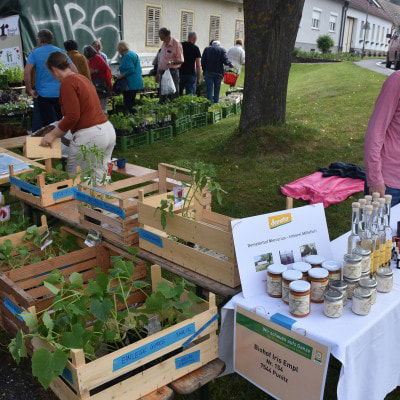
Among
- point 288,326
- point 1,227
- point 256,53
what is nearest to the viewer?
point 288,326

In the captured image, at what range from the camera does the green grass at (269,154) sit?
17.7 feet

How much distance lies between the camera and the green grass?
541cm

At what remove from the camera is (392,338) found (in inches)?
88.9

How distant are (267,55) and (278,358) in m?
6.01

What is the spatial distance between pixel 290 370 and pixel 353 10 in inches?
1611

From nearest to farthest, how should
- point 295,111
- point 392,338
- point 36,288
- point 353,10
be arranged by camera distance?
point 392,338
point 36,288
point 295,111
point 353,10

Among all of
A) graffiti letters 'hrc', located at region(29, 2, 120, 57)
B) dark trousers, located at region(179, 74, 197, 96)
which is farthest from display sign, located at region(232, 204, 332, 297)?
graffiti letters 'hrc', located at region(29, 2, 120, 57)

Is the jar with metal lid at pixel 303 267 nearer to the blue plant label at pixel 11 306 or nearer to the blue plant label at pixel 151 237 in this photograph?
the blue plant label at pixel 151 237

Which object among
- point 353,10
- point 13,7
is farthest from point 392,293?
point 353,10

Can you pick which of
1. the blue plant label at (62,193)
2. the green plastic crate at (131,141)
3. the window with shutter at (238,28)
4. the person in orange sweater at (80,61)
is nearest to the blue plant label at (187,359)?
the blue plant label at (62,193)

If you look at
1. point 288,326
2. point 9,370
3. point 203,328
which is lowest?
point 9,370

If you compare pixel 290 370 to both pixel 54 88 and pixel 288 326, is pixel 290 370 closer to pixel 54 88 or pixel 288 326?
pixel 288 326

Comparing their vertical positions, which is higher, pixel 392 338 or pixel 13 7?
pixel 13 7

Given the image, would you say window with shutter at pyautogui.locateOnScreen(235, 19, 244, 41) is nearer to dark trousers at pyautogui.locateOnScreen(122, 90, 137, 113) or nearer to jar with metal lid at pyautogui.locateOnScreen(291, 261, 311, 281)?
dark trousers at pyautogui.locateOnScreen(122, 90, 137, 113)
